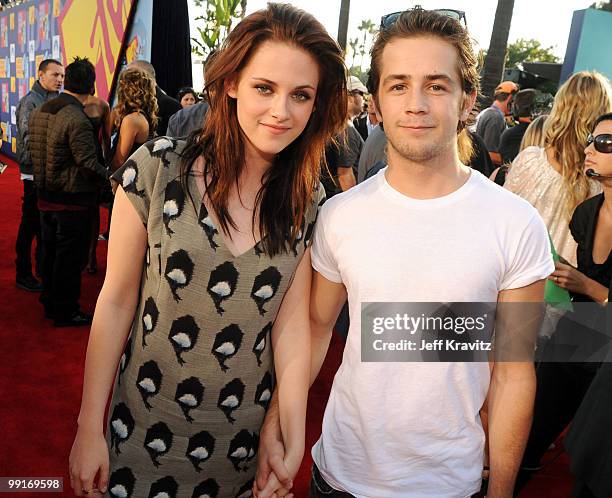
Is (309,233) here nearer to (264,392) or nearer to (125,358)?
(264,392)

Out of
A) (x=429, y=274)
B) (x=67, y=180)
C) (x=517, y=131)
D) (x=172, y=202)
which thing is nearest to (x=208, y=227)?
(x=172, y=202)

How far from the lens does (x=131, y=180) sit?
54.3 inches

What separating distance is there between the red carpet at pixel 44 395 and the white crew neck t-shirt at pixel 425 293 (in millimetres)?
1440

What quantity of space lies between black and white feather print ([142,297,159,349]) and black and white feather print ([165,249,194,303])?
77 mm

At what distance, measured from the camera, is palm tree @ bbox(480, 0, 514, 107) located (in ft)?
33.9

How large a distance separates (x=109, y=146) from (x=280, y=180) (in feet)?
12.4

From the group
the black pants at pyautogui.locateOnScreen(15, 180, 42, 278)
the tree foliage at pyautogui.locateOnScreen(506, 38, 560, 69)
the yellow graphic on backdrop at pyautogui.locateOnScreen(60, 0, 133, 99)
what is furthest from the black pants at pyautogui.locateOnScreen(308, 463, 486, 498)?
the tree foliage at pyautogui.locateOnScreen(506, 38, 560, 69)

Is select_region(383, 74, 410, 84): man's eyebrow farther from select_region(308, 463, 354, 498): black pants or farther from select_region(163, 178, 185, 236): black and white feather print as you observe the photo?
select_region(308, 463, 354, 498): black pants

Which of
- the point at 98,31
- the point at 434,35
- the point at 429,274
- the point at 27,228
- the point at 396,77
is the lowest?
the point at 27,228

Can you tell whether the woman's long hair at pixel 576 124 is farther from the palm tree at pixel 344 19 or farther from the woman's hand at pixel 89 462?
the palm tree at pixel 344 19

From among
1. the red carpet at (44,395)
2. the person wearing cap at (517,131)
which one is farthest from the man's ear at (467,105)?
the person wearing cap at (517,131)

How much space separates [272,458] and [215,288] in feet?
1.48

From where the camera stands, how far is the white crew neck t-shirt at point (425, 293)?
4.46 ft

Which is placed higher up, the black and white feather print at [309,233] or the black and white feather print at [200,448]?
the black and white feather print at [309,233]
